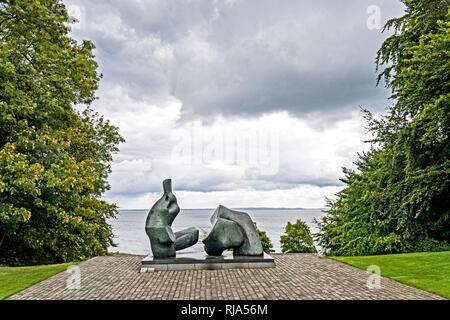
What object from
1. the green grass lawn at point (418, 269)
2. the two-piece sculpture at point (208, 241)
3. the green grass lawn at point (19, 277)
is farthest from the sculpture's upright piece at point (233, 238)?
the green grass lawn at point (19, 277)

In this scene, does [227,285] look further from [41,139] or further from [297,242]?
[297,242]

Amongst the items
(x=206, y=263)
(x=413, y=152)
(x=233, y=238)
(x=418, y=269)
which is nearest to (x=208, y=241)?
(x=233, y=238)

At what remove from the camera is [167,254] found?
495 inches

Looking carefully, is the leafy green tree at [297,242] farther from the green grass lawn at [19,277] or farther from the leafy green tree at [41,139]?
the green grass lawn at [19,277]

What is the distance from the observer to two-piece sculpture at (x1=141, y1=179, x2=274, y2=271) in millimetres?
12008

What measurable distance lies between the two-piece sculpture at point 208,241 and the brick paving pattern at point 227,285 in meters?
0.44

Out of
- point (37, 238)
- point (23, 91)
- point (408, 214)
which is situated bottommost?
point (37, 238)

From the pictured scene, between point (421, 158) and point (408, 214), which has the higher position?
point (421, 158)

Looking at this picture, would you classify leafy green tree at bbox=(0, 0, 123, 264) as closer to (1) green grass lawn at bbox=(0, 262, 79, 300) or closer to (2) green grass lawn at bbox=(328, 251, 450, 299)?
(1) green grass lawn at bbox=(0, 262, 79, 300)

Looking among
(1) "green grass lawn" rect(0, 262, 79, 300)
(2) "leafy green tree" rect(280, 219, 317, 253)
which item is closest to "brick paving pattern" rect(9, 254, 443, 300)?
(1) "green grass lawn" rect(0, 262, 79, 300)
